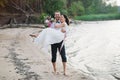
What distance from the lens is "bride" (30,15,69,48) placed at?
9102 mm

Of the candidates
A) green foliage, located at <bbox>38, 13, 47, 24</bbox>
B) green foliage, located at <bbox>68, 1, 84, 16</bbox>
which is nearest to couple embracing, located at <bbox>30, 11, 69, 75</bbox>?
green foliage, located at <bbox>38, 13, 47, 24</bbox>

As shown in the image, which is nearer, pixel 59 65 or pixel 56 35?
pixel 56 35

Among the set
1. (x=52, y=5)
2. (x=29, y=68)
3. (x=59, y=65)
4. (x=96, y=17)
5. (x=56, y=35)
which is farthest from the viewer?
(x=96, y=17)

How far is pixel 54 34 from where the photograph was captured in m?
9.14

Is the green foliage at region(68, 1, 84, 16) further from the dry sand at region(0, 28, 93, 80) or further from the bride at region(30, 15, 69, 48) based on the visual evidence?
the bride at region(30, 15, 69, 48)

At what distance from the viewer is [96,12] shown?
3012 inches

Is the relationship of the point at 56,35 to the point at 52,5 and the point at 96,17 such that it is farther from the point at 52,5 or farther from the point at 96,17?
the point at 96,17

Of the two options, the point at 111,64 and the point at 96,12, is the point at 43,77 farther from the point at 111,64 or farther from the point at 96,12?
the point at 96,12

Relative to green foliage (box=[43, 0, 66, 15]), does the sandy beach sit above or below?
above

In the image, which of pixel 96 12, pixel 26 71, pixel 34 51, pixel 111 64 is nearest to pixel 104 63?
pixel 111 64

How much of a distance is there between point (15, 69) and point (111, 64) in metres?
4.24

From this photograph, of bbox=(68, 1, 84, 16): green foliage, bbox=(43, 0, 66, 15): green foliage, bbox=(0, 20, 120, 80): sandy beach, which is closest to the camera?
bbox=(0, 20, 120, 80): sandy beach

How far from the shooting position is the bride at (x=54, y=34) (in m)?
9.10

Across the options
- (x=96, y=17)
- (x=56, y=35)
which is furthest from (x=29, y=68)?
(x=96, y=17)
